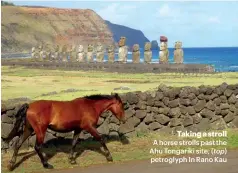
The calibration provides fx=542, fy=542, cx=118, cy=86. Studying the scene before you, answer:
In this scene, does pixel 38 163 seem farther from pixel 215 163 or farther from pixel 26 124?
pixel 215 163

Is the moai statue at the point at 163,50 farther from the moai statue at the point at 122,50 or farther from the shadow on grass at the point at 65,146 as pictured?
the shadow on grass at the point at 65,146

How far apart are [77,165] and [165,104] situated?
476cm

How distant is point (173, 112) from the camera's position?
1677 cm

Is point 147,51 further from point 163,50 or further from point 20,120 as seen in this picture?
point 20,120

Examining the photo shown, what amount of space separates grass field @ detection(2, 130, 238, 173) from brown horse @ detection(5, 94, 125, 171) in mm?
297

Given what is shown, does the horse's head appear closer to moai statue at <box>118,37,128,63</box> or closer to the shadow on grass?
the shadow on grass

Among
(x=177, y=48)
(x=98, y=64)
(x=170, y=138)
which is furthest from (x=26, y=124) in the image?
(x=98, y=64)

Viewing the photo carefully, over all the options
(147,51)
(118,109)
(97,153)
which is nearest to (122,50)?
Answer: (147,51)

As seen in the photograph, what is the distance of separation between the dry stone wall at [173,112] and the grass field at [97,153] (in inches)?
15.1

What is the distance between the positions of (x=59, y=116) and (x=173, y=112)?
5.39m

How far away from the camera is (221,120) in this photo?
1778 centimetres

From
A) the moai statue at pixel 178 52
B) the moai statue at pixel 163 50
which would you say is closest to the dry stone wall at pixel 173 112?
the moai statue at pixel 178 52

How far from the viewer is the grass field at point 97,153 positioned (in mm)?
12734

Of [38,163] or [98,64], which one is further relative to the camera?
[98,64]
